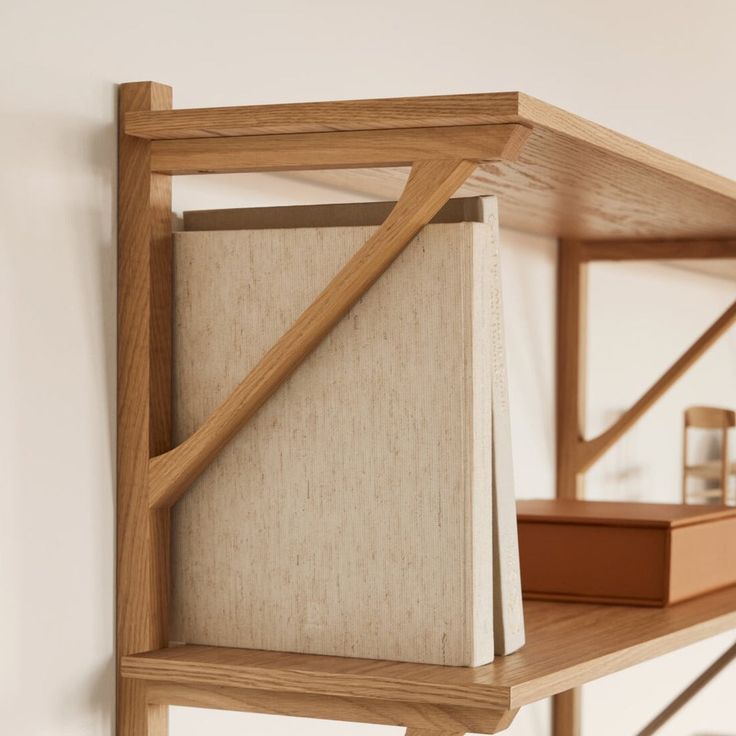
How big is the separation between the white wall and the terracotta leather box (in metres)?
0.25

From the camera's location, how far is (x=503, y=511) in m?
0.90

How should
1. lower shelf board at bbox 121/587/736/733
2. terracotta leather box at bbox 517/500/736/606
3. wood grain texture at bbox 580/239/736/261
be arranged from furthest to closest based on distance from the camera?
wood grain texture at bbox 580/239/736/261, terracotta leather box at bbox 517/500/736/606, lower shelf board at bbox 121/587/736/733

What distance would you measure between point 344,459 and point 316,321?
3.7 inches

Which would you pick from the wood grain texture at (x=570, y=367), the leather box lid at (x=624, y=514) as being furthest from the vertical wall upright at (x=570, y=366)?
the leather box lid at (x=624, y=514)

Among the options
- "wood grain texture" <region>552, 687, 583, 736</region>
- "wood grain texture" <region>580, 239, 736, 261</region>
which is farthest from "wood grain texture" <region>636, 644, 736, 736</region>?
"wood grain texture" <region>580, 239, 736, 261</region>

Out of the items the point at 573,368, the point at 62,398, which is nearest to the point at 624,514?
the point at 573,368

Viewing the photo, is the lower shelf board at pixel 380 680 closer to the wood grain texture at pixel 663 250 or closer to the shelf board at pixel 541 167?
the shelf board at pixel 541 167

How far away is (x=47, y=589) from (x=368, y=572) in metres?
0.21

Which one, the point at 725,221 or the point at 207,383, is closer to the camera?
the point at 207,383

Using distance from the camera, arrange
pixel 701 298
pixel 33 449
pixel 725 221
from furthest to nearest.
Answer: pixel 701 298, pixel 725 221, pixel 33 449

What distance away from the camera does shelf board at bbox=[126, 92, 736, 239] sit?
2.76 ft

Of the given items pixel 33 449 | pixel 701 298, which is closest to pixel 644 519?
pixel 33 449

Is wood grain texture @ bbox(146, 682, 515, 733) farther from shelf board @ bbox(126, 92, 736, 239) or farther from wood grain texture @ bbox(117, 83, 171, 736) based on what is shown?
shelf board @ bbox(126, 92, 736, 239)

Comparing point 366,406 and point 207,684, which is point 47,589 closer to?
point 207,684
